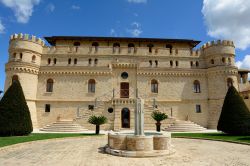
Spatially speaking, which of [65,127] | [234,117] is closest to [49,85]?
[65,127]

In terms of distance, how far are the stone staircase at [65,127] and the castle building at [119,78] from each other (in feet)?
6.74

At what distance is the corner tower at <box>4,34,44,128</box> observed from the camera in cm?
2861

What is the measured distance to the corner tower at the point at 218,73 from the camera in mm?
30359

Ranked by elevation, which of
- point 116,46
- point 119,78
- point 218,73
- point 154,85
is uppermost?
point 116,46

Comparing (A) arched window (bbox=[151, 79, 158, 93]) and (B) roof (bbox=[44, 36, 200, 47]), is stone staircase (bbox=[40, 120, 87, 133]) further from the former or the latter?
(B) roof (bbox=[44, 36, 200, 47])

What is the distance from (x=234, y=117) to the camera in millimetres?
20188

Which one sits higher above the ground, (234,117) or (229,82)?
(229,82)

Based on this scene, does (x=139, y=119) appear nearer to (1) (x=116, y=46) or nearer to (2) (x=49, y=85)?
(2) (x=49, y=85)

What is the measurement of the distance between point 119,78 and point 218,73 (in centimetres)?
1545

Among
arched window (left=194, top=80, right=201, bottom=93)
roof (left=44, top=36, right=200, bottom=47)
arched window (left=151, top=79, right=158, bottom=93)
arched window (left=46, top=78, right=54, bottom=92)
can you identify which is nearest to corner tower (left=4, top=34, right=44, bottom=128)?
arched window (left=46, top=78, right=54, bottom=92)

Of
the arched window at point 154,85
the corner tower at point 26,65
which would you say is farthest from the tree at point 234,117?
the corner tower at point 26,65

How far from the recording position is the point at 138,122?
11.6 metres

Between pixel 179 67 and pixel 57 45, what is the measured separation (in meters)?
20.6

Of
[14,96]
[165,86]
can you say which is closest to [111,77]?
[165,86]
